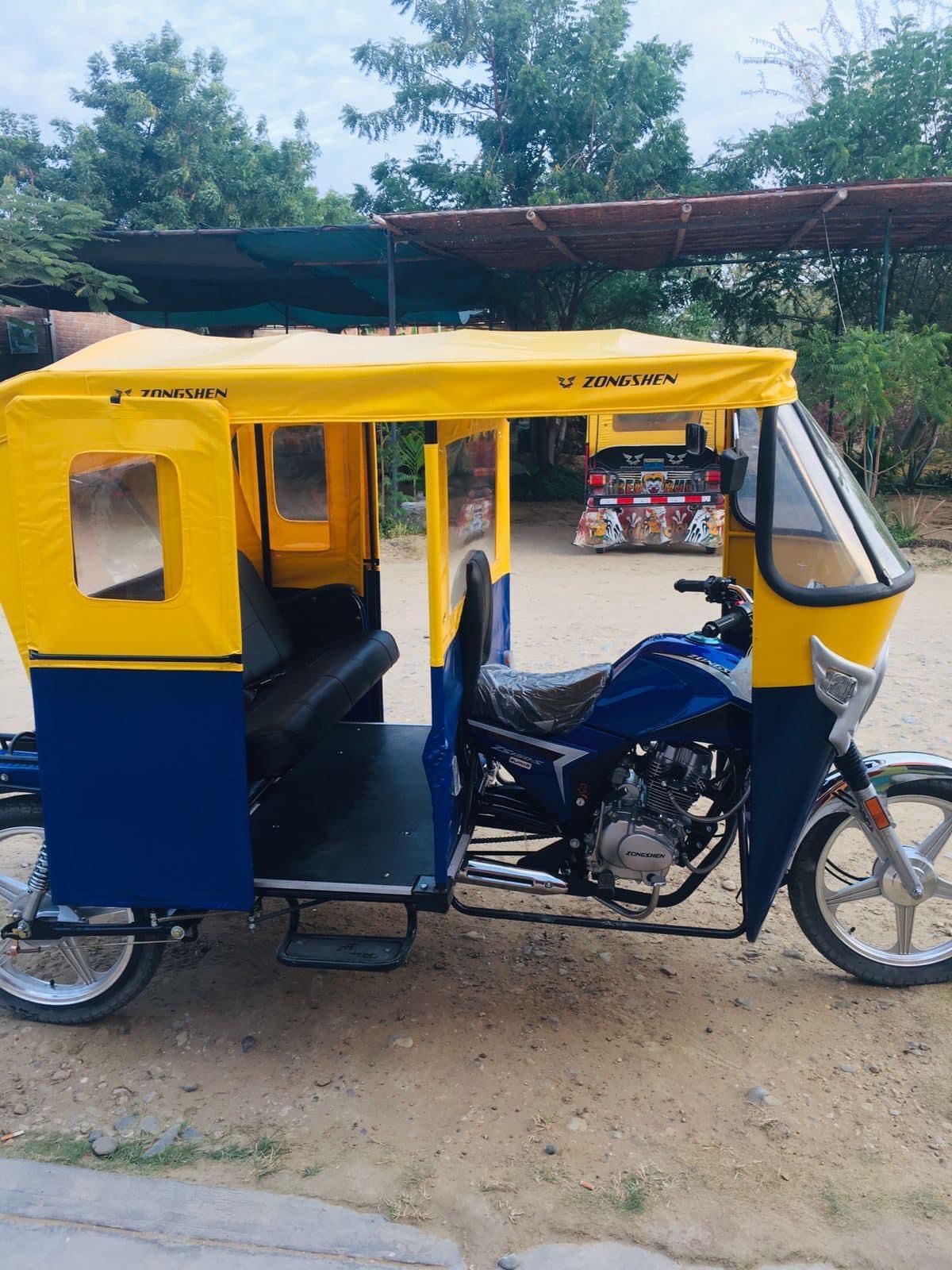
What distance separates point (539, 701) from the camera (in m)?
3.50

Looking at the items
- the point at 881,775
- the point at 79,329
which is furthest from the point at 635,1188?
the point at 79,329

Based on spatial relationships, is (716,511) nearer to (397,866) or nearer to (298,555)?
(298,555)

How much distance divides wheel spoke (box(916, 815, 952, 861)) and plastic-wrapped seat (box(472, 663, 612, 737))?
4.07ft

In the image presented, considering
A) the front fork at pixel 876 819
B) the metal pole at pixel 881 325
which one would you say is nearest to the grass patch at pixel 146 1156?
the front fork at pixel 876 819

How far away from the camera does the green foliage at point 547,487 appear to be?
17078 mm

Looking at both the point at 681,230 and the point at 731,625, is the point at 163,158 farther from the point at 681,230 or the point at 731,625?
the point at 731,625

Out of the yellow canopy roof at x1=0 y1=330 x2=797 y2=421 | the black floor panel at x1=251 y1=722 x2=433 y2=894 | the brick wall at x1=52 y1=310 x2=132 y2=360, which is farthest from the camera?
the brick wall at x1=52 y1=310 x2=132 y2=360

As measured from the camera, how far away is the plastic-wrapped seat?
11.3 ft

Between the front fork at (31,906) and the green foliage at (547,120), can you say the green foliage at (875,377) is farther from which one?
the front fork at (31,906)

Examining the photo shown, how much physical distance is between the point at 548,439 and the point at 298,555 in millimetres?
13510

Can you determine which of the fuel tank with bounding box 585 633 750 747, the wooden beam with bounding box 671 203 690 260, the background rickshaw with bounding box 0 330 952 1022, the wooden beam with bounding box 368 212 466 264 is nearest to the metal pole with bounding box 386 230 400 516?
the wooden beam with bounding box 368 212 466 264

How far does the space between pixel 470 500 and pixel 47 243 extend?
35.0 ft

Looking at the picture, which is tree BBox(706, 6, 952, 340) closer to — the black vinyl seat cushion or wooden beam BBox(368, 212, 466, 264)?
wooden beam BBox(368, 212, 466, 264)

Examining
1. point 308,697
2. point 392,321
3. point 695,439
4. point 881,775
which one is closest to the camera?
point 881,775
